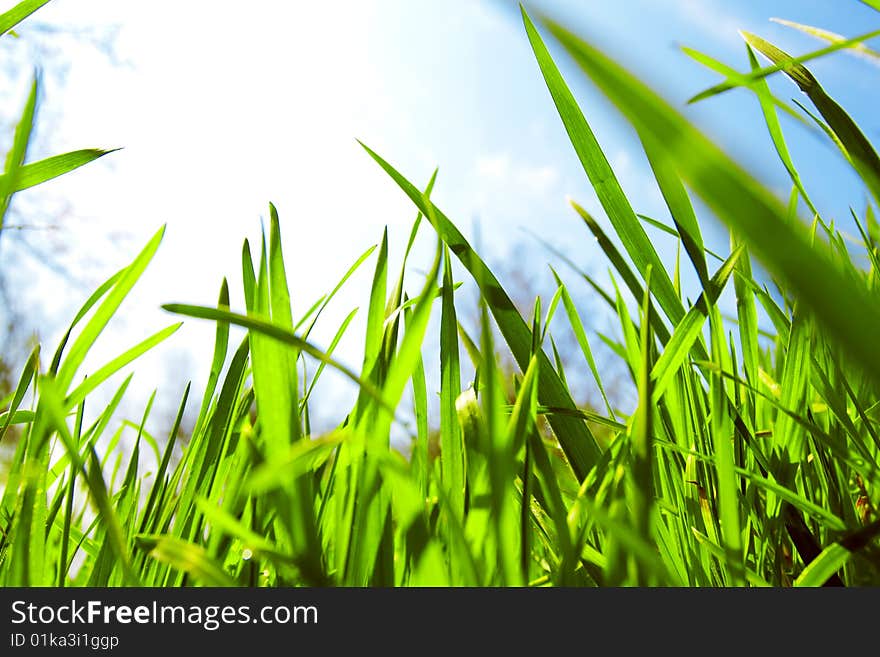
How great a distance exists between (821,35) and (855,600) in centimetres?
30

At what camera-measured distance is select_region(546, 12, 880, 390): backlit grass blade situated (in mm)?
83

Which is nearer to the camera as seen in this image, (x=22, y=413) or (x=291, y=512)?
(x=291, y=512)

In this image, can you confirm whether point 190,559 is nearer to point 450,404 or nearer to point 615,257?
point 450,404

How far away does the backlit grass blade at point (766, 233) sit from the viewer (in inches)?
3.3

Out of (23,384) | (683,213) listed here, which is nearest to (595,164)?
(683,213)

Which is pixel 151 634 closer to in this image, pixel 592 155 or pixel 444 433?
pixel 444 433

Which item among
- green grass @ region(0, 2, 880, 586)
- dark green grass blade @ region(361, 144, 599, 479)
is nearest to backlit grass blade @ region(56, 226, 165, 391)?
green grass @ region(0, 2, 880, 586)

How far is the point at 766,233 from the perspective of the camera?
8 cm

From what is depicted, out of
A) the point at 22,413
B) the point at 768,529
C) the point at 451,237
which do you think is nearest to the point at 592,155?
the point at 451,237

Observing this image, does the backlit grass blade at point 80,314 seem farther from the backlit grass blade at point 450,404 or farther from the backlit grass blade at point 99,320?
the backlit grass blade at point 450,404

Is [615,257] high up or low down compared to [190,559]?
up

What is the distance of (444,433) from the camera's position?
23 centimetres

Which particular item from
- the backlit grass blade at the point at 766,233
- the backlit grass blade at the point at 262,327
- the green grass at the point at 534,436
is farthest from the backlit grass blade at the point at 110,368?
the backlit grass blade at the point at 766,233

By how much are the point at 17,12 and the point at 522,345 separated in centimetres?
26
